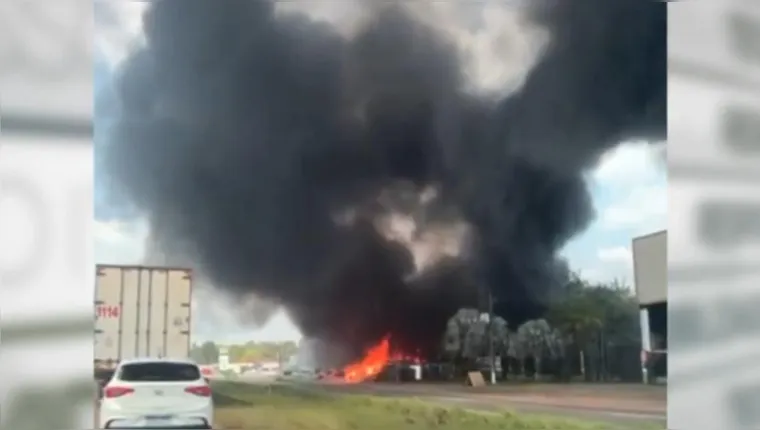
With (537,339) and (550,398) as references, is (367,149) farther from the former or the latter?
(550,398)

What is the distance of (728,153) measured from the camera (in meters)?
4.46

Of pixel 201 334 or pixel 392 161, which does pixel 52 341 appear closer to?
pixel 201 334

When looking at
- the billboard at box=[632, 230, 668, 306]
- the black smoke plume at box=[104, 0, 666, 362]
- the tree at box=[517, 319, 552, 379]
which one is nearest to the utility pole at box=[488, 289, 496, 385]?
the black smoke plume at box=[104, 0, 666, 362]

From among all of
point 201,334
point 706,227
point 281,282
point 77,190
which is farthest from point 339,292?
point 706,227

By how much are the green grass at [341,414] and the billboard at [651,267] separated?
2.06 ft

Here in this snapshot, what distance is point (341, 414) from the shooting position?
4133 millimetres

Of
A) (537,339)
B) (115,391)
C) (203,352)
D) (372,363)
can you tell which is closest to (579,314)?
(537,339)

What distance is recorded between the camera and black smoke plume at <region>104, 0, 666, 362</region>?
13.2 ft

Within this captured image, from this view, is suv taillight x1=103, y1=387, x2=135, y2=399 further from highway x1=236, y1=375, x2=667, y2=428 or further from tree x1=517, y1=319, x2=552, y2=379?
tree x1=517, y1=319, x2=552, y2=379

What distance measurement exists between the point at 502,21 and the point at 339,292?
56.6 inches

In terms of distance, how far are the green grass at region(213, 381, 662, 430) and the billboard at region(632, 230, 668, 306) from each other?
628mm

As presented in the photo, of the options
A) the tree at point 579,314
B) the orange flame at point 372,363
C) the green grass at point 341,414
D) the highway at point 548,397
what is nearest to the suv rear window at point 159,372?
the green grass at point 341,414

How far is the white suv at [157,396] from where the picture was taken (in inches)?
151

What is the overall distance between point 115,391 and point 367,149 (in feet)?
4.83
